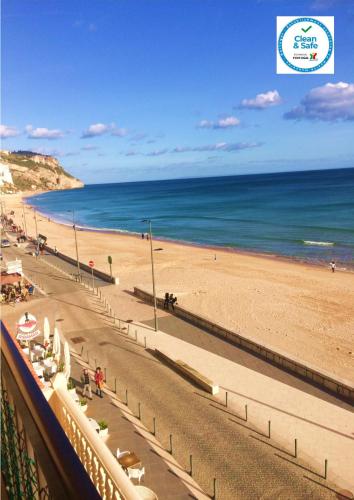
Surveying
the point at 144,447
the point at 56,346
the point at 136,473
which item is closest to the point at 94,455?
the point at 136,473

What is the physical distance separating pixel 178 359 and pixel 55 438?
1685 centimetres

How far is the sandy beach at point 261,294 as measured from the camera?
824 inches

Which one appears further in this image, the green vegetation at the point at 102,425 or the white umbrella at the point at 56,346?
the white umbrella at the point at 56,346

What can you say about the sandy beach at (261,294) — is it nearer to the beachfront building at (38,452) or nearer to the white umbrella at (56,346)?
the white umbrella at (56,346)

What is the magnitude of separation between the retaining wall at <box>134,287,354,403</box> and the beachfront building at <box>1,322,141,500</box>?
13.2 meters

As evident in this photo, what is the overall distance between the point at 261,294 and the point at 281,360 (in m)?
12.7

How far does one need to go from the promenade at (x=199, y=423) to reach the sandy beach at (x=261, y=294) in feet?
12.7

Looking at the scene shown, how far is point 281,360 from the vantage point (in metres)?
17.6

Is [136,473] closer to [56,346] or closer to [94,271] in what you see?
[56,346]

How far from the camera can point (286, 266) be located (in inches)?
1631

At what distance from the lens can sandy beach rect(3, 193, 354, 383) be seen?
20.9 m

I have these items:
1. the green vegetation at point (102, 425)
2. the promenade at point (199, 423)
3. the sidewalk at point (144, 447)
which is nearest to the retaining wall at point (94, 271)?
the promenade at point (199, 423)

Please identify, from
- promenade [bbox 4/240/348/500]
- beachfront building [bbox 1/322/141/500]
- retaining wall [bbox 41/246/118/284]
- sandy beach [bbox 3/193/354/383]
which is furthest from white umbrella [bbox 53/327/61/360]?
retaining wall [bbox 41/246/118/284]

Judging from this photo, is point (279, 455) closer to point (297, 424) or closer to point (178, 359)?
point (297, 424)
